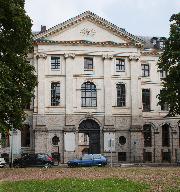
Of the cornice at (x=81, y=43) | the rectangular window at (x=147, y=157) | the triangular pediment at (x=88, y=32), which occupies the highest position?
the triangular pediment at (x=88, y=32)

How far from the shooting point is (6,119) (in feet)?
113

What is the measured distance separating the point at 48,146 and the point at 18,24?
26296mm

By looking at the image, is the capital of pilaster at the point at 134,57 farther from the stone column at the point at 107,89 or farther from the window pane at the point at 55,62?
the window pane at the point at 55,62

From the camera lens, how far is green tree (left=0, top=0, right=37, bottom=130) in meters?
32.9

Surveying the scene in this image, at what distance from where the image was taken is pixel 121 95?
2367 inches

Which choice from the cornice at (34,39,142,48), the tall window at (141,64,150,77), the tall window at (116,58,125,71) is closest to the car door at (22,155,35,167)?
the cornice at (34,39,142,48)

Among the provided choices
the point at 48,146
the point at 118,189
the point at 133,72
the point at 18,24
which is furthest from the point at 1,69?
the point at 133,72

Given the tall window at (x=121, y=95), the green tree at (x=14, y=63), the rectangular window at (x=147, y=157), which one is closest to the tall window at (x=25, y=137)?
the tall window at (x=121, y=95)

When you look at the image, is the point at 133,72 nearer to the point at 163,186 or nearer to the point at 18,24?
the point at 18,24

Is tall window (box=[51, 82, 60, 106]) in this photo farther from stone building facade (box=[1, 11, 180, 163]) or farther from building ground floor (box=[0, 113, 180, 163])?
building ground floor (box=[0, 113, 180, 163])

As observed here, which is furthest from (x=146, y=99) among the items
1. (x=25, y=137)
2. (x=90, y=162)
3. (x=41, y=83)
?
(x=90, y=162)

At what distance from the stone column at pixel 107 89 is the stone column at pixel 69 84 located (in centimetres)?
417

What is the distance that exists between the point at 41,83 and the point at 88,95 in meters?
5.95

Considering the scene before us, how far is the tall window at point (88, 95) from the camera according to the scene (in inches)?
2335
